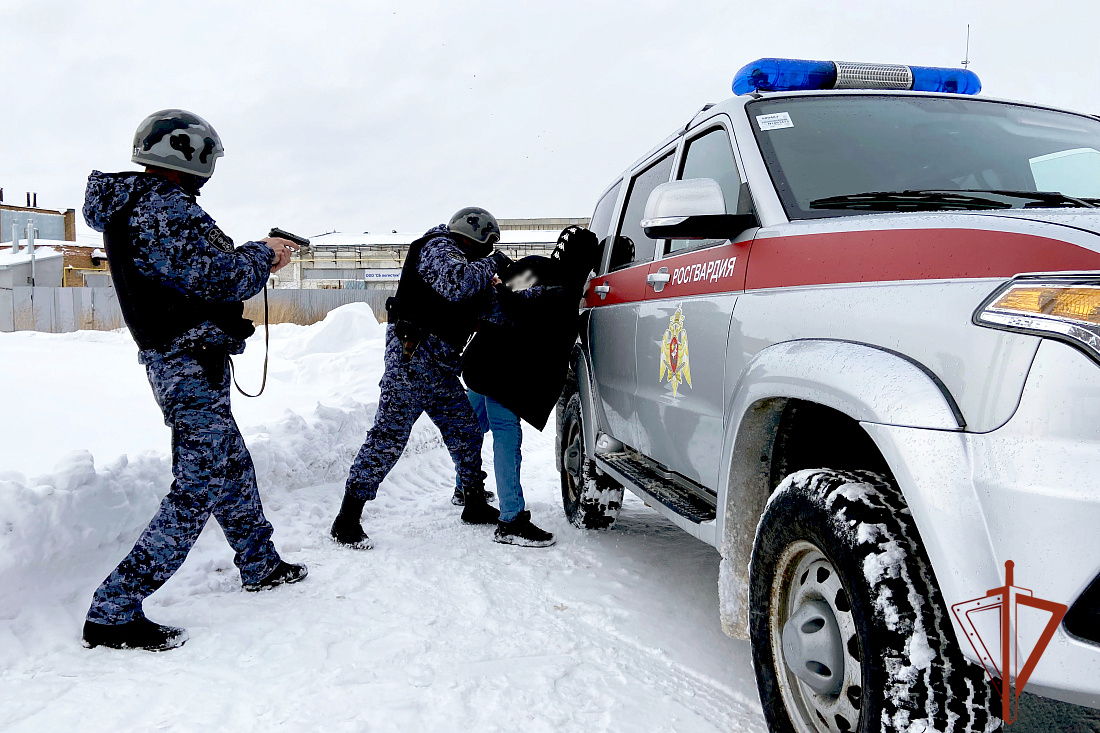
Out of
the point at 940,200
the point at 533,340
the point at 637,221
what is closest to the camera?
the point at 940,200

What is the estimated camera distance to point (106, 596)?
288 cm

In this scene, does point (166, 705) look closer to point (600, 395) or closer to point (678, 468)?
point (678, 468)

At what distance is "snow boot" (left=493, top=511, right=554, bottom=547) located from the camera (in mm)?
4305

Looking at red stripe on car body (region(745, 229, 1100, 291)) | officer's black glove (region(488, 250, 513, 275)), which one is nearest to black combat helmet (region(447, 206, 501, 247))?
officer's black glove (region(488, 250, 513, 275))

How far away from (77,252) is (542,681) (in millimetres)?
62631

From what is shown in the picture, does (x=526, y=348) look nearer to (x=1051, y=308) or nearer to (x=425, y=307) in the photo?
(x=425, y=307)

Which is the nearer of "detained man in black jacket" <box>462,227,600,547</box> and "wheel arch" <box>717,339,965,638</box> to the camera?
"wheel arch" <box>717,339,965,638</box>

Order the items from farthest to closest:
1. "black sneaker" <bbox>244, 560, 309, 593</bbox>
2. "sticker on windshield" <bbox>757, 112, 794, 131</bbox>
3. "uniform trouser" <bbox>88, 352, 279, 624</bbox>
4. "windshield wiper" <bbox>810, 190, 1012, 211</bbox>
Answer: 1. "black sneaker" <bbox>244, 560, 309, 593</bbox>
2. "uniform trouser" <bbox>88, 352, 279, 624</bbox>
3. "sticker on windshield" <bbox>757, 112, 794, 131</bbox>
4. "windshield wiper" <bbox>810, 190, 1012, 211</bbox>

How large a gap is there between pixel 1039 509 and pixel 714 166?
2.01m

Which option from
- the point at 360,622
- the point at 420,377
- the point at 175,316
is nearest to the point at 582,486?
the point at 420,377

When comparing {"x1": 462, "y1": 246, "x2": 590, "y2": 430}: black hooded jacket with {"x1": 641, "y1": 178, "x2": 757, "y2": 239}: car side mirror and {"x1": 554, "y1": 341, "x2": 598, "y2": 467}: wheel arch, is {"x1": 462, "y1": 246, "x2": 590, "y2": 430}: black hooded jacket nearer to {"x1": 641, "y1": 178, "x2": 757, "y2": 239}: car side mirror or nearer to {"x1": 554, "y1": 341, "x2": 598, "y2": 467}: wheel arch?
{"x1": 554, "y1": 341, "x2": 598, "y2": 467}: wheel arch

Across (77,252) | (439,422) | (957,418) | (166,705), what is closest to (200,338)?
(166,705)

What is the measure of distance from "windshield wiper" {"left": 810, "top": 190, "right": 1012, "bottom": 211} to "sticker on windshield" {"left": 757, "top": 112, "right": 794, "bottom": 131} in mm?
483

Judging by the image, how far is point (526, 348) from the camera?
14.2 ft
